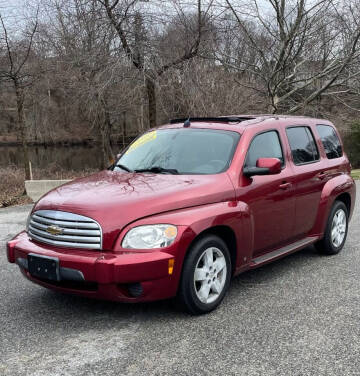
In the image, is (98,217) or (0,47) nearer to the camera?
(98,217)

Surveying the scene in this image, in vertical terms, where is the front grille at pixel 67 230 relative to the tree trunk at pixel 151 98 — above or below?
below

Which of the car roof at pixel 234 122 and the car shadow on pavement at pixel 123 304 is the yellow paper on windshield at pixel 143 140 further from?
the car shadow on pavement at pixel 123 304

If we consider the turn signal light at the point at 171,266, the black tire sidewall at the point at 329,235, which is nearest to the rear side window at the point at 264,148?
the black tire sidewall at the point at 329,235

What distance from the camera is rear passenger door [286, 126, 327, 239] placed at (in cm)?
520

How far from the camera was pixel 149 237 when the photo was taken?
3.62 m

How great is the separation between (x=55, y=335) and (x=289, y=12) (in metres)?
12.8

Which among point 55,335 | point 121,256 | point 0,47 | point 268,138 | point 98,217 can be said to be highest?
point 0,47

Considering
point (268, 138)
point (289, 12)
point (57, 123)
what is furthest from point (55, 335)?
point (57, 123)

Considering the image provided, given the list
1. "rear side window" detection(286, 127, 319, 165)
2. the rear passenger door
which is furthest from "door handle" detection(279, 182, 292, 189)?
"rear side window" detection(286, 127, 319, 165)

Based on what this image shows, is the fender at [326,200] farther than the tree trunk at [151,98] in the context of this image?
No

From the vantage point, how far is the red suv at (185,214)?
3602 millimetres

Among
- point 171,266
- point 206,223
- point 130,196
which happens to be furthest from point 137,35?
point 171,266

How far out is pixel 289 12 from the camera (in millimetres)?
13828

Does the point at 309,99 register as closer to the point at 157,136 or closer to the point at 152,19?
the point at 152,19
